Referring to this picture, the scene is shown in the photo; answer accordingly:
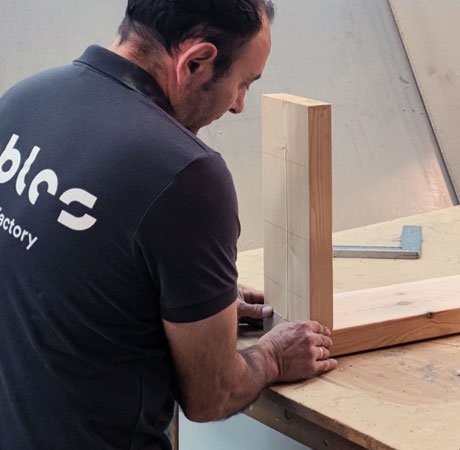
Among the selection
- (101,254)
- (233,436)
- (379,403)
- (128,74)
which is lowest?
(233,436)

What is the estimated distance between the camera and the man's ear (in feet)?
3.80

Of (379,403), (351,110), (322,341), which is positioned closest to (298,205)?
(322,341)

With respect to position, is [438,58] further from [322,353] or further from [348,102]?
[322,353]

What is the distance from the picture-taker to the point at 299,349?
134 cm

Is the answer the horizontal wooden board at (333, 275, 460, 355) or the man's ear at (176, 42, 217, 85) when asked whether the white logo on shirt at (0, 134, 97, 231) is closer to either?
the man's ear at (176, 42, 217, 85)

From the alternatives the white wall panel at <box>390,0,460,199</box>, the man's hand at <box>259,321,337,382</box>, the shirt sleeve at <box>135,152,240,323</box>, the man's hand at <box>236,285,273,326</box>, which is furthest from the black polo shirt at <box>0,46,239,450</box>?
the white wall panel at <box>390,0,460,199</box>

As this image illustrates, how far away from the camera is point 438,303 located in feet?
4.93

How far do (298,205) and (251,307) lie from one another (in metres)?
0.24

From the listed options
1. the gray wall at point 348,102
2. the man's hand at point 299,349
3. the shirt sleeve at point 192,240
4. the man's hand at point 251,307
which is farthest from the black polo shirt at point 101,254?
the gray wall at point 348,102

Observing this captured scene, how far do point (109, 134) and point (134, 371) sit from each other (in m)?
0.31

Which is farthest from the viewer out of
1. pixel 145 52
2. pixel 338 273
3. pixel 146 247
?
pixel 338 273

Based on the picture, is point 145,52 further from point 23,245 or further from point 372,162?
point 372,162

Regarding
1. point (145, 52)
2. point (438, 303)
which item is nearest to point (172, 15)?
point (145, 52)

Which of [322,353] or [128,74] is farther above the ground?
[128,74]
